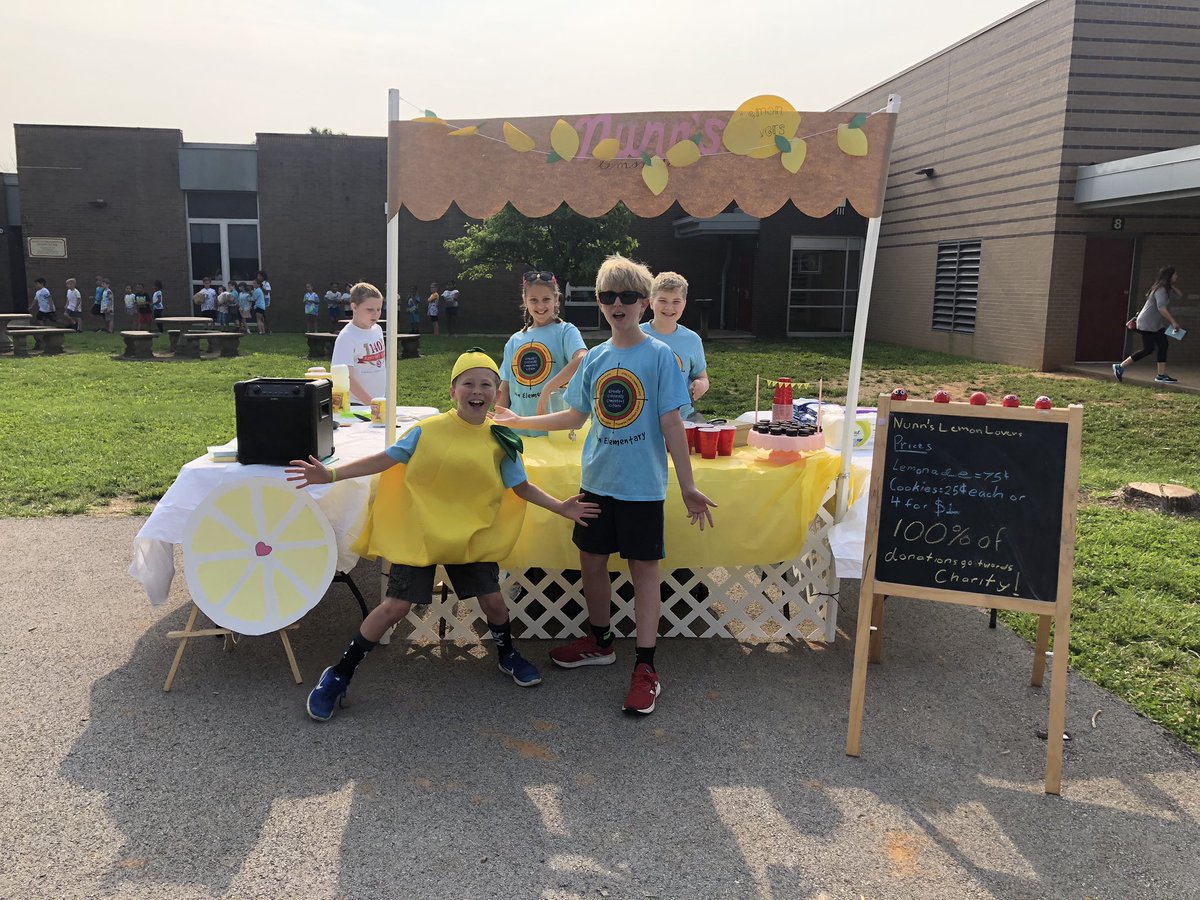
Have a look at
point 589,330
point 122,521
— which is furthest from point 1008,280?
point 122,521

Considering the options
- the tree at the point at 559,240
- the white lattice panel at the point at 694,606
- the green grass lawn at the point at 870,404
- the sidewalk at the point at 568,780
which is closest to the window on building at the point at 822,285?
the green grass lawn at the point at 870,404

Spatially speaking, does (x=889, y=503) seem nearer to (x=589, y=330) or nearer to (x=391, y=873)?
(x=391, y=873)

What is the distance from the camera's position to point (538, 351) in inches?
191

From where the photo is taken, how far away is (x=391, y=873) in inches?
109

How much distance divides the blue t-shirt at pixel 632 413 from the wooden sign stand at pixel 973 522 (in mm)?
863

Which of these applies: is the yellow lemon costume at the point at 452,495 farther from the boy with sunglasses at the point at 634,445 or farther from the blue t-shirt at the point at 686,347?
the blue t-shirt at the point at 686,347

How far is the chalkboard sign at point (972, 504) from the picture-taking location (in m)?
3.46

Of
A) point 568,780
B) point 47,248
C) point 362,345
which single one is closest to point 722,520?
point 568,780

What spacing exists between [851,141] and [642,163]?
102cm

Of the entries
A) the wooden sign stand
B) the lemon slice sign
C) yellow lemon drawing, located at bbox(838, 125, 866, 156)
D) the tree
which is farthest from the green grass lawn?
the lemon slice sign

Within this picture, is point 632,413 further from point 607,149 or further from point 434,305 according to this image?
point 434,305

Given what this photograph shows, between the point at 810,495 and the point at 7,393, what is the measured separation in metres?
12.6

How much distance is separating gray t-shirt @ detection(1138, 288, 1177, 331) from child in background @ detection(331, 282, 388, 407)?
41.8ft

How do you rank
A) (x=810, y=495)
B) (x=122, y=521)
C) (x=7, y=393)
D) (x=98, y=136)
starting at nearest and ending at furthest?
(x=810, y=495)
(x=122, y=521)
(x=7, y=393)
(x=98, y=136)
